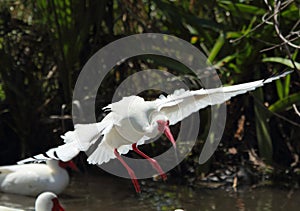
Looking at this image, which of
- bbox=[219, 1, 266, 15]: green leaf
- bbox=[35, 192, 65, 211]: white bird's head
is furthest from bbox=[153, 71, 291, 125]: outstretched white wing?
bbox=[219, 1, 266, 15]: green leaf

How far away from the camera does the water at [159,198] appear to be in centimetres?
620

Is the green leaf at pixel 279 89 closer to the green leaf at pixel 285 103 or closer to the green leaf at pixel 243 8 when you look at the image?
the green leaf at pixel 285 103

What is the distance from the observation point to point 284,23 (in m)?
7.00

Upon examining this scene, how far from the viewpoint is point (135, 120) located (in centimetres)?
455

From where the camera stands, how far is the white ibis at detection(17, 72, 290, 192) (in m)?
4.43

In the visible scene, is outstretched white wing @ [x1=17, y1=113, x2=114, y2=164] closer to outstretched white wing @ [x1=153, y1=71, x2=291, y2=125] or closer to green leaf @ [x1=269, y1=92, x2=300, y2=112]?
outstretched white wing @ [x1=153, y1=71, x2=291, y2=125]

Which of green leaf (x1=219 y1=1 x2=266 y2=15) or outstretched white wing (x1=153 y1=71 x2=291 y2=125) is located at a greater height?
green leaf (x1=219 y1=1 x2=266 y2=15)

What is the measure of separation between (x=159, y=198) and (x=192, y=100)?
213 cm

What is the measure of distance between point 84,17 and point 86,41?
1.64 feet

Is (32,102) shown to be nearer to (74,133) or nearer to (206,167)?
(206,167)

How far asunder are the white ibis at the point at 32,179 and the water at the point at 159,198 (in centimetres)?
8

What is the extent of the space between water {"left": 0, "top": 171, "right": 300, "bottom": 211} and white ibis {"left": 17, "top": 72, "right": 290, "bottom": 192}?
5.18ft

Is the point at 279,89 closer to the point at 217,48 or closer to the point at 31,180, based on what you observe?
the point at 217,48

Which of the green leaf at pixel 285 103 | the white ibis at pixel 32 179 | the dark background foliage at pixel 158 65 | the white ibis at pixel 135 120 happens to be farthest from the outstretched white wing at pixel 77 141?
Result: the green leaf at pixel 285 103
